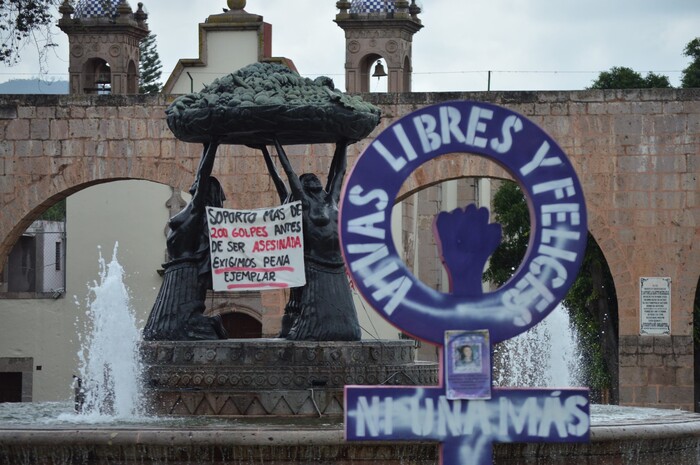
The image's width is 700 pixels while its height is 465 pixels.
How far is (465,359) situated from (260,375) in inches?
168

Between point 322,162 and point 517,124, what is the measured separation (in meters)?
13.7

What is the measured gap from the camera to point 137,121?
20.8 metres

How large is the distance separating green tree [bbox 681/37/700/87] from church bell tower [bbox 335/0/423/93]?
22.3ft

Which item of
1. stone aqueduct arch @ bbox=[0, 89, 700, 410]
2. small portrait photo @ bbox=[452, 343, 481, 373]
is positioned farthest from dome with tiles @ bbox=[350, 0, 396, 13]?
small portrait photo @ bbox=[452, 343, 481, 373]

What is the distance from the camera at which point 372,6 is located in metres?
30.4

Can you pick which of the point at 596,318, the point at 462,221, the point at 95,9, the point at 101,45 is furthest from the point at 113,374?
the point at 95,9

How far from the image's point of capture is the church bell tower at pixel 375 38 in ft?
97.8

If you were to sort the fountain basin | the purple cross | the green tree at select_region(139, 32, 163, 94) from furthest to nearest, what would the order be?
1. the green tree at select_region(139, 32, 163, 94)
2. the fountain basin
3. the purple cross

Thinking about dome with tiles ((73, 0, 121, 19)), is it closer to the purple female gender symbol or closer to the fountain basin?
the fountain basin

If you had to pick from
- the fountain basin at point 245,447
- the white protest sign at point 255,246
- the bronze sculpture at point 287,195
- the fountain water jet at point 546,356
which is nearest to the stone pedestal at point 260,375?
the bronze sculpture at point 287,195

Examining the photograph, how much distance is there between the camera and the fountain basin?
30.3 feet

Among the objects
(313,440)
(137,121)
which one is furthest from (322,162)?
(313,440)

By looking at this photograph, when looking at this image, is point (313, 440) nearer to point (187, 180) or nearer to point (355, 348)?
point (355, 348)

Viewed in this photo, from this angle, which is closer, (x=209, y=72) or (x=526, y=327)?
(x=526, y=327)
